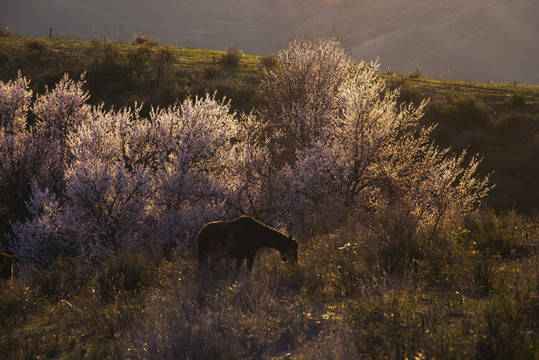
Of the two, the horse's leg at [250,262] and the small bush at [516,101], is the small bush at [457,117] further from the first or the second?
the horse's leg at [250,262]

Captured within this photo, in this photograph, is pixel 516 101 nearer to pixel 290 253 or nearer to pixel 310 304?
pixel 290 253

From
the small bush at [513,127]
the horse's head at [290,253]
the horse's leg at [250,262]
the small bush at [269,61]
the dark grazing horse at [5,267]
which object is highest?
the small bush at [269,61]

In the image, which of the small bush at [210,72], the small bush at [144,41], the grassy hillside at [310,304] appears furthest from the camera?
the small bush at [144,41]

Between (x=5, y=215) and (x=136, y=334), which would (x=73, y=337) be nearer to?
(x=136, y=334)

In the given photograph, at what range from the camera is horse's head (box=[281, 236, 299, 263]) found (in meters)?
7.96

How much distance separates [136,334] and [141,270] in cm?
315

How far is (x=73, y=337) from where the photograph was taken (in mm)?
6086

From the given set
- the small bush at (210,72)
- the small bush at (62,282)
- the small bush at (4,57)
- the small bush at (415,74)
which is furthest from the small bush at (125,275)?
the small bush at (4,57)

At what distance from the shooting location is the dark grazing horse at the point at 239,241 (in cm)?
790

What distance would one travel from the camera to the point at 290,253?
798 cm

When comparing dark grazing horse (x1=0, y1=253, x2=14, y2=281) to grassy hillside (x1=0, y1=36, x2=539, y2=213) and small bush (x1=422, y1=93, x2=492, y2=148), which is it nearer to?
grassy hillside (x1=0, y1=36, x2=539, y2=213)

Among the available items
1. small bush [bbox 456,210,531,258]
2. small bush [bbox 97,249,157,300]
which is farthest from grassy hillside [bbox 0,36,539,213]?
small bush [bbox 97,249,157,300]

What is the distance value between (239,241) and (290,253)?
1.09 meters

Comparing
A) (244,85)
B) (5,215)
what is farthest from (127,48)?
(5,215)
